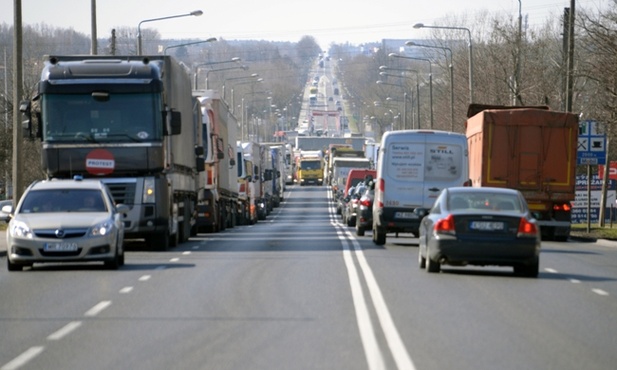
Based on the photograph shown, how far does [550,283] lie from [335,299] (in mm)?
4753

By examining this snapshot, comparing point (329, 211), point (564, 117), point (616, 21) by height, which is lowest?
point (329, 211)

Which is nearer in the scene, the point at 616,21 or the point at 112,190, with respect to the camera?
the point at 112,190

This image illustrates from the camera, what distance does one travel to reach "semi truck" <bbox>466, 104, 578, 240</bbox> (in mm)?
38875

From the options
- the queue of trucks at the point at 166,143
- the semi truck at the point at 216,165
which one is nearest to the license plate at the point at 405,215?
the queue of trucks at the point at 166,143

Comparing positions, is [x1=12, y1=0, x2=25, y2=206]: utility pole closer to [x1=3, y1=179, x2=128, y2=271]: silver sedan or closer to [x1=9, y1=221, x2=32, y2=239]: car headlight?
[x1=3, y1=179, x2=128, y2=271]: silver sedan

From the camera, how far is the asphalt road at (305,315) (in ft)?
40.3

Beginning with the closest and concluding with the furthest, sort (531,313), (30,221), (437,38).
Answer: (531,313) → (30,221) → (437,38)

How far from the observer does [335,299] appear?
59.8ft

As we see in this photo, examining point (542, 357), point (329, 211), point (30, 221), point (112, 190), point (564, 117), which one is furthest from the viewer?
point (329, 211)

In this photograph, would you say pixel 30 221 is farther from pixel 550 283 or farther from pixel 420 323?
pixel 420 323

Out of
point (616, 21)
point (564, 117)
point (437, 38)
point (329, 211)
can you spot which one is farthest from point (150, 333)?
point (437, 38)

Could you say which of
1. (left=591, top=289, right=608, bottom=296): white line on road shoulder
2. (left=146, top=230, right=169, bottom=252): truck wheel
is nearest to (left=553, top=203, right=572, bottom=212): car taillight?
(left=146, top=230, right=169, bottom=252): truck wheel

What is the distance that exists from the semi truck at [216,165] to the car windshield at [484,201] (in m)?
15.7

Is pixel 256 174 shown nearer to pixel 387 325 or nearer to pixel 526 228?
pixel 526 228
